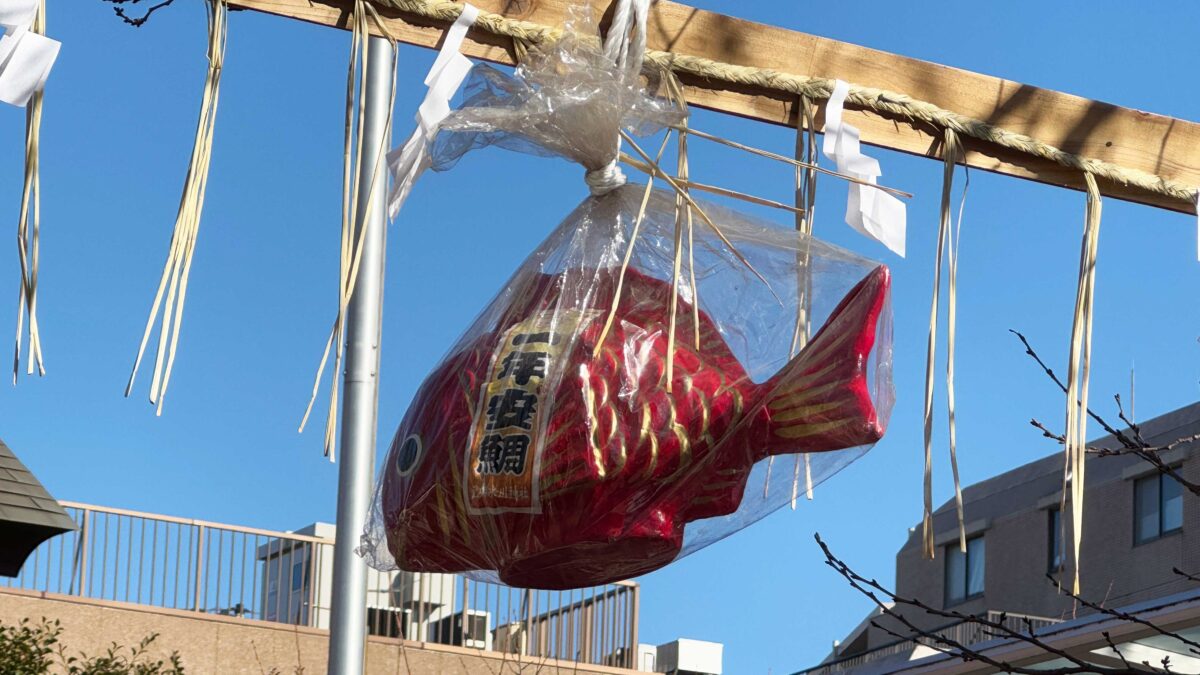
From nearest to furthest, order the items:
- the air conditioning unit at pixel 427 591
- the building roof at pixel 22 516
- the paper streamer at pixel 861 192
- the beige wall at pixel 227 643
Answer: the paper streamer at pixel 861 192
the building roof at pixel 22 516
the beige wall at pixel 227 643
the air conditioning unit at pixel 427 591

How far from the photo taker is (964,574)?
104ft

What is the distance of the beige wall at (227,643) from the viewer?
991 centimetres

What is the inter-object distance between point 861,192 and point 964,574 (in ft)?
100

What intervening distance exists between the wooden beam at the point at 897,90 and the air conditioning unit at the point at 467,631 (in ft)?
29.2

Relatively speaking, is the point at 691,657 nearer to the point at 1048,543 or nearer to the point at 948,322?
the point at 1048,543

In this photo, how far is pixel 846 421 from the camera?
5.98ft

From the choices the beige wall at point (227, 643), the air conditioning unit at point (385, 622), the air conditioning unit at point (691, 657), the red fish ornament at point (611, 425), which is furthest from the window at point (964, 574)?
the red fish ornament at point (611, 425)

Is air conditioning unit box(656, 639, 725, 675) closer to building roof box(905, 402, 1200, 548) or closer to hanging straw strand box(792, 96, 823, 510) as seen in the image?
building roof box(905, 402, 1200, 548)

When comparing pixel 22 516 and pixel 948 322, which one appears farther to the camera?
pixel 22 516

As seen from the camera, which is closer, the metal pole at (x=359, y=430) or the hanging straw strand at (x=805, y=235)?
the hanging straw strand at (x=805, y=235)

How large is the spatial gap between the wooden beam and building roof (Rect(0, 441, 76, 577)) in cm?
571

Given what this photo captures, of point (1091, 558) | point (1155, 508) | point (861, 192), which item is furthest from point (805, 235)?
point (1091, 558)

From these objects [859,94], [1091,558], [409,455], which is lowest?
[409,455]

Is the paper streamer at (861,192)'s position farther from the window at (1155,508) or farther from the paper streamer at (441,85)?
the window at (1155,508)
